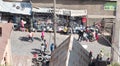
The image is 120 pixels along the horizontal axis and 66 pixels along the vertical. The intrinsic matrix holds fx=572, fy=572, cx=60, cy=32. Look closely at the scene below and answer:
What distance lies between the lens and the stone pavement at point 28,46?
48209 mm

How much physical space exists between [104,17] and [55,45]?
8.54 m

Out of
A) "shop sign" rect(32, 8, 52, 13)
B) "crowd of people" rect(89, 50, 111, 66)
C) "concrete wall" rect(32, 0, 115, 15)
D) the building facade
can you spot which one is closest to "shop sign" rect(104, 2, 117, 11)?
the building facade

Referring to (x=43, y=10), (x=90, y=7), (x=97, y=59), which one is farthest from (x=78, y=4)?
(x=97, y=59)

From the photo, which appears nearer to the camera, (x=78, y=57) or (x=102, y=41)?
(x=78, y=57)

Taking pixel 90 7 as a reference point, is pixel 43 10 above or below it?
below

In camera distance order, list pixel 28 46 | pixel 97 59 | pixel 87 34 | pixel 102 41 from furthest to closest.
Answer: pixel 102 41 < pixel 87 34 < pixel 28 46 < pixel 97 59

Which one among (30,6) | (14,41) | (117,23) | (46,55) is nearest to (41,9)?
(30,6)

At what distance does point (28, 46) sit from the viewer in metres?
50.7

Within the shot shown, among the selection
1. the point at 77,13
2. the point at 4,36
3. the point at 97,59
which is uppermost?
the point at 77,13

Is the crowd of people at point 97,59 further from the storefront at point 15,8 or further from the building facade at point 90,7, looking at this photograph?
the storefront at point 15,8

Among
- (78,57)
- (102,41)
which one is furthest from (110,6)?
(78,57)

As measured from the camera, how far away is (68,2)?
5516cm

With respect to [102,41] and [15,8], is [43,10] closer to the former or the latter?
[15,8]

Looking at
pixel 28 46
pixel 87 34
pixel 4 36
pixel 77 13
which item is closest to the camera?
pixel 4 36
